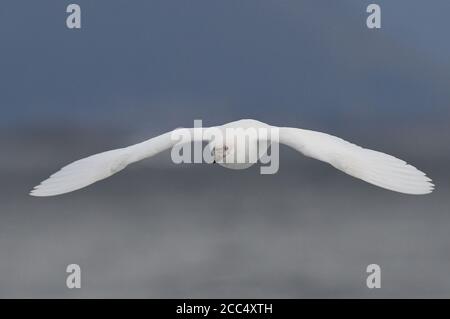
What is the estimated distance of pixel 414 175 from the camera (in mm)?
8156

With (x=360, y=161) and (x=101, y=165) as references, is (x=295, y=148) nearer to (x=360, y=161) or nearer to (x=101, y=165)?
(x=360, y=161)

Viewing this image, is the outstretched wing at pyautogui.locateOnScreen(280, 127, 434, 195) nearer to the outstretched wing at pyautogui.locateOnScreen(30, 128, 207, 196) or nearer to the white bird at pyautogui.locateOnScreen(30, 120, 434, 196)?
the white bird at pyautogui.locateOnScreen(30, 120, 434, 196)

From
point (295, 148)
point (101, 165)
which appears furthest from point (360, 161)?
point (101, 165)

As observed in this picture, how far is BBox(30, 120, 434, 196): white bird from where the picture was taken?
8.21m

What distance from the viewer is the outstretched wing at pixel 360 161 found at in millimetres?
8109

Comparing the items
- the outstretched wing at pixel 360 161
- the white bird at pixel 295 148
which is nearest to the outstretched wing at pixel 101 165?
the white bird at pixel 295 148

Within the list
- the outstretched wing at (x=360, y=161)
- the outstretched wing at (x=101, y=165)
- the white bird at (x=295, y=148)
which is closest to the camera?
the outstretched wing at (x=360, y=161)

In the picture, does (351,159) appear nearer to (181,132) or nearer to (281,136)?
(281,136)

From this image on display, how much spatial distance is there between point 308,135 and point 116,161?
4.87ft

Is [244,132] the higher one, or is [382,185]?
[244,132]

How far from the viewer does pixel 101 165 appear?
852 centimetres

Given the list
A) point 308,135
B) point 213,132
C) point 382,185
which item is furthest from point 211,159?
point 382,185

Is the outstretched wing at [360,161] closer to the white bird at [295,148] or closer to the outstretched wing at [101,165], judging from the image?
the white bird at [295,148]

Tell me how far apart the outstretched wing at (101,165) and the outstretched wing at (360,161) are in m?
0.80
